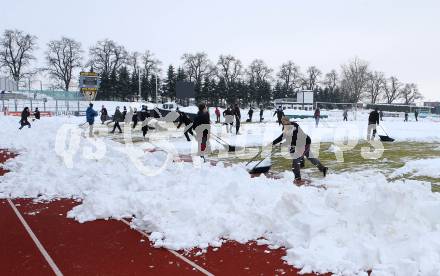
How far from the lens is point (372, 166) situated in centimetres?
1255

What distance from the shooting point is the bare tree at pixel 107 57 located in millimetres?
82812

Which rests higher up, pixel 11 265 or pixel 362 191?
pixel 362 191

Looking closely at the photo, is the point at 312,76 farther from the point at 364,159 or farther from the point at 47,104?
the point at 364,159

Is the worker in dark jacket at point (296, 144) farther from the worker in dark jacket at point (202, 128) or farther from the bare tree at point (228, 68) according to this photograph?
the bare tree at point (228, 68)

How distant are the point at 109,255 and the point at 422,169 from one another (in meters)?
8.77

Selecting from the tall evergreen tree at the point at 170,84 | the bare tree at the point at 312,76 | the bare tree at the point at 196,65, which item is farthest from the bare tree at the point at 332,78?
the tall evergreen tree at the point at 170,84

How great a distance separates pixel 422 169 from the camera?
1147 cm

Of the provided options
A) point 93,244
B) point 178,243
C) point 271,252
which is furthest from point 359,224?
point 93,244

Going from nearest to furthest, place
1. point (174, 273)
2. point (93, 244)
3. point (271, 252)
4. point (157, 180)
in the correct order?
point (174, 273) → point (271, 252) → point (93, 244) → point (157, 180)

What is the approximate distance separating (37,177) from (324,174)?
683 centimetres

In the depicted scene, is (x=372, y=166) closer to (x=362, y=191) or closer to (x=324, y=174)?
(x=324, y=174)

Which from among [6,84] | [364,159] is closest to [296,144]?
[364,159]

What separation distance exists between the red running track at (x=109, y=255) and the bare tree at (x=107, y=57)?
78175mm

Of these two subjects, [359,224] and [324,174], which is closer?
[359,224]
